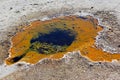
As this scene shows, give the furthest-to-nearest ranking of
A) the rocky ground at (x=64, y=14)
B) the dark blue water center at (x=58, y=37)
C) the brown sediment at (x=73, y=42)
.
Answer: the dark blue water center at (x=58, y=37) → the brown sediment at (x=73, y=42) → the rocky ground at (x=64, y=14)

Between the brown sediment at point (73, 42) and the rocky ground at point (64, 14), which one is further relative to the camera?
the brown sediment at point (73, 42)

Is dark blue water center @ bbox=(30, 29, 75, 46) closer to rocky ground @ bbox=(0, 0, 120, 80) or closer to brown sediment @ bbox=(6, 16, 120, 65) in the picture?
brown sediment @ bbox=(6, 16, 120, 65)

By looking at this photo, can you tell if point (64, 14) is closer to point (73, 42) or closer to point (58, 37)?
point (58, 37)

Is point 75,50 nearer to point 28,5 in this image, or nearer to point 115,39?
point 115,39

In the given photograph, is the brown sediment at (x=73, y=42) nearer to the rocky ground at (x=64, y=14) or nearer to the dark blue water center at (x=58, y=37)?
the dark blue water center at (x=58, y=37)

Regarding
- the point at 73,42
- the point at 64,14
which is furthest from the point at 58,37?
the point at 64,14

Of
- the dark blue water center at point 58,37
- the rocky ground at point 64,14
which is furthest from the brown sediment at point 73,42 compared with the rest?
the rocky ground at point 64,14

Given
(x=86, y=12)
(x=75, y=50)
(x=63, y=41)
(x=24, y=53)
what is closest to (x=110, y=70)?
(x=75, y=50)
